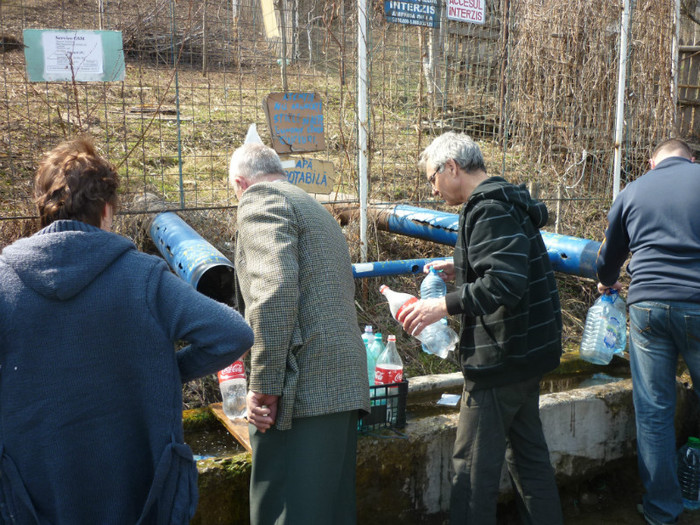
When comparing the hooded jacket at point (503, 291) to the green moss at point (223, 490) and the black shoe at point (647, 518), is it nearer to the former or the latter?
the green moss at point (223, 490)

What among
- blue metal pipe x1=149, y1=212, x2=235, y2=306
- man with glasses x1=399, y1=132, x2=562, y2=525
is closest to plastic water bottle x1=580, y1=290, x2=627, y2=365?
man with glasses x1=399, y1=132, x2=562, y2=525

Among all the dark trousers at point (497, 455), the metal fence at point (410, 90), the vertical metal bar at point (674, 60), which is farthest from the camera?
the vertical metal bar at point (674, 60)

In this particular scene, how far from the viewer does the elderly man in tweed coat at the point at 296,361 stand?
7.60ft

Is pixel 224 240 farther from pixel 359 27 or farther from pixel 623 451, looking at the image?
pixel 623 451

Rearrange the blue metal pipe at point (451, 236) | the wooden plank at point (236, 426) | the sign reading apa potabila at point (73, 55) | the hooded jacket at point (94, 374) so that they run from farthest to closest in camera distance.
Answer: the blue metal pipe at point (451, 236), the sign reading apa potabila at point (73, 55), the wooden plank at point (236, 426), the hooded jacket at point (94, 374)

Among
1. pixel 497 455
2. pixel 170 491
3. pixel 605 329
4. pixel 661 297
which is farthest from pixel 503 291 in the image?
pixel 605 329

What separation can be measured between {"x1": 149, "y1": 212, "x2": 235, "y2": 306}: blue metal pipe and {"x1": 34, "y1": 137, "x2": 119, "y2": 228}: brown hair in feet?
5.19

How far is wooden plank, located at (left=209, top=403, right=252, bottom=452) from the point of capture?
10.2 ft

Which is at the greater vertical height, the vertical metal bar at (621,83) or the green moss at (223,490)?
the vertical metal bar at (621,83)

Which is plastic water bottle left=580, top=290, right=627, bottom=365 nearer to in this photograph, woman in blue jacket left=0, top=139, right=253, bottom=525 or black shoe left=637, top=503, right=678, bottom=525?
black shoe left=637, top=503, right=678, bottom=525

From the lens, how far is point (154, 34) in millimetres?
5703

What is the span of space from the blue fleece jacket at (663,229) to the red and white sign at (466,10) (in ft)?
7.63

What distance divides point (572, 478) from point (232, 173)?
9.05ft

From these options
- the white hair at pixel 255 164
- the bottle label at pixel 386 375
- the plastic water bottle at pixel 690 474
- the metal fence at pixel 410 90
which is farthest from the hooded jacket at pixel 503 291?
the metal fence at pixel 410 90
